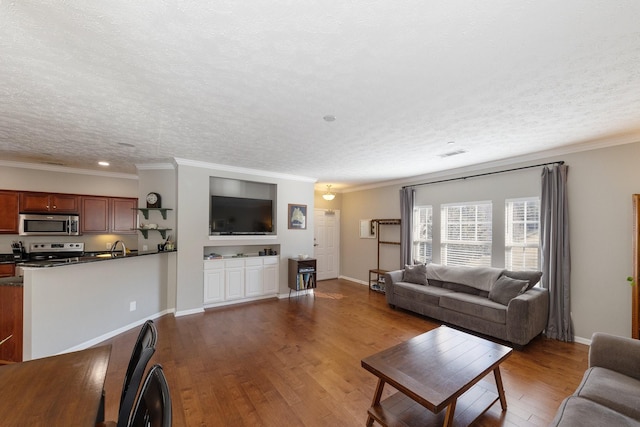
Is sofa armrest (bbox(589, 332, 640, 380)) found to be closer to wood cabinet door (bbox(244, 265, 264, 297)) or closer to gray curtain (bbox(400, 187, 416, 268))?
gray curtain (bbox(400, 187, 416, 268))

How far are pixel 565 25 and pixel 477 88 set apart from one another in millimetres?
657

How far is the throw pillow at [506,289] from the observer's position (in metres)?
3.47

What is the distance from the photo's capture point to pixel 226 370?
2701 mm

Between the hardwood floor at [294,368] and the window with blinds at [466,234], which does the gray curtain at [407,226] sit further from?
the hardwood floor at [294,368]

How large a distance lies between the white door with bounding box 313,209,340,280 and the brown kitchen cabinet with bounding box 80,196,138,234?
14.3 ft

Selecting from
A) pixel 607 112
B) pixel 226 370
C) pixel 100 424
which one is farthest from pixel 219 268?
pixel 607 112

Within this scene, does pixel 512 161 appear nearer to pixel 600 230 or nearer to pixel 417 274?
pixel 600 230

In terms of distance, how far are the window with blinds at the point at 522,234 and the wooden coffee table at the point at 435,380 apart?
234cm

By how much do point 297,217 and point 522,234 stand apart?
4.16m

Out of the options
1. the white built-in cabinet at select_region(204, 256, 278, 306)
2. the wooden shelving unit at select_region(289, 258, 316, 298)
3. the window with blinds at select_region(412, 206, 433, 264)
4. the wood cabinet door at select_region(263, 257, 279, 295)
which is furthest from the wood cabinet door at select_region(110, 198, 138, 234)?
the window with blinds at select_region(412, 206, 433, 264)

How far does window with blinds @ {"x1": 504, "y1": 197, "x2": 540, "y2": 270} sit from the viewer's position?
3.94 meters

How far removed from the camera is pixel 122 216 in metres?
5.58

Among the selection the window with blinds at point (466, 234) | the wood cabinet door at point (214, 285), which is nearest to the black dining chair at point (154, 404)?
the wood cabinet door at point (214, 285)

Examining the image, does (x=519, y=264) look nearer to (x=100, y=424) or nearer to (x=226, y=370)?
(x=226, y=370)
